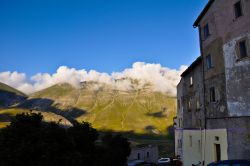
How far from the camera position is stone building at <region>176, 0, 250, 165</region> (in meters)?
22.1

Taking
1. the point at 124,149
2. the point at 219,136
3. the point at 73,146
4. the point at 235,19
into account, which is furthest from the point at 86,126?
the point at 124,149

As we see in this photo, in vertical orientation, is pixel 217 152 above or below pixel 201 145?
below

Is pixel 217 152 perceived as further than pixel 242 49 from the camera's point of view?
Yes

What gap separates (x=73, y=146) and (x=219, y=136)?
1332cm

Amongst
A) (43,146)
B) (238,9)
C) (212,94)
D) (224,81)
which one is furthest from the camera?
(212,94)

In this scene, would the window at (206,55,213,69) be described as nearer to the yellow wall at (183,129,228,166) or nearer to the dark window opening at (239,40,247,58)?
the dark window opening at (239,40,247,58)

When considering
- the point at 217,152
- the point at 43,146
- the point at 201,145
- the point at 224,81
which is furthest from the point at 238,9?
the point at 43,146

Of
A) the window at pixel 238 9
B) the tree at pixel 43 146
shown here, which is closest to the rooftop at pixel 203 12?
the window at pixel 238 9

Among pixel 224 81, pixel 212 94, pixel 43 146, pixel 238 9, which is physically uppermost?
pixel 238 9

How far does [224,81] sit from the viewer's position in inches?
974

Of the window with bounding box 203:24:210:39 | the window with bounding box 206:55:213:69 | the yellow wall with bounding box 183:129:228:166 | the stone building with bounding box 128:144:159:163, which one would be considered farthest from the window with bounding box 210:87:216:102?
the stone building with bounding box 128:144:159:163

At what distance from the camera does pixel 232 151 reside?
2280 cm

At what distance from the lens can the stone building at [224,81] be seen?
2214 cm

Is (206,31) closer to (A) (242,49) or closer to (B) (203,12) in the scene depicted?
(B) (203,12)
